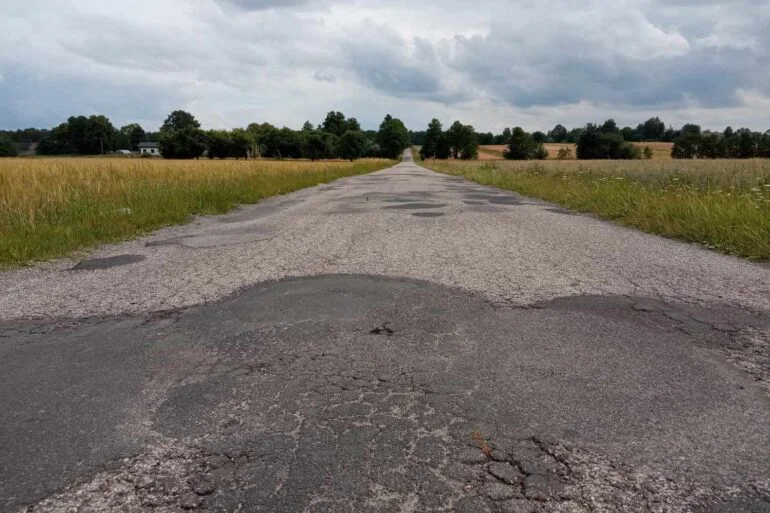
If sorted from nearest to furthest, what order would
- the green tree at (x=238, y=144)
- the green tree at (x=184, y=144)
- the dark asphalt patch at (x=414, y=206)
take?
1. the dark asphalt patch at (x=414, y=206)
2. the green tree at (x=184, y=144)
3. the green tree at (x=238, y=144)

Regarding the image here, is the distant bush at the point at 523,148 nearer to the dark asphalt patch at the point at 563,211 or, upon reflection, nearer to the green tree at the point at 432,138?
the green tree at the point at 432,138

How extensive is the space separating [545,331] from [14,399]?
135 inches

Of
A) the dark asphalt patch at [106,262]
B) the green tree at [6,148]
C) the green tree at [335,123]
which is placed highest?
the green tree at [335,123]

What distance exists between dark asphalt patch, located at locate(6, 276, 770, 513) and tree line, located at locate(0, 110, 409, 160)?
66346 mm

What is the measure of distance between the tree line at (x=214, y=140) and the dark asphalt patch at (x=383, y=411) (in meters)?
66.3

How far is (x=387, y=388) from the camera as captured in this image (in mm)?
2826

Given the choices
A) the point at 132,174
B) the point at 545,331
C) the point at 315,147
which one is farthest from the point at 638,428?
the point at 315,147

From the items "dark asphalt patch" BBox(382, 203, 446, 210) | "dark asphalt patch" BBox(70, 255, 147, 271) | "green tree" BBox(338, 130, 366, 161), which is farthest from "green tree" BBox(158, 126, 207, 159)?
"dark asphalt patch" BBox(70, 255, 147, 271)

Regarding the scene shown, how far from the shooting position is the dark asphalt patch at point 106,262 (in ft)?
20.0

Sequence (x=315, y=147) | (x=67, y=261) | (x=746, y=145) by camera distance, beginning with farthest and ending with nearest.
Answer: (x=315, y=147), (x=746, y=145), (x=67, y=261)

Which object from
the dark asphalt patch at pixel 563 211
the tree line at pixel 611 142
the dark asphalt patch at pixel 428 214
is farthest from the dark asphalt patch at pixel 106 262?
the tree line at pixel 611 142

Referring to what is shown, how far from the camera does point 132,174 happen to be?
1658 centimetres

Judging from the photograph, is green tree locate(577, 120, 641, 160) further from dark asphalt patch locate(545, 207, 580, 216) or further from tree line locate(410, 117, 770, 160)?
dark asphalt patch locate(545, 207, 580, 216)

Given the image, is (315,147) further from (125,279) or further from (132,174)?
(125,279)
